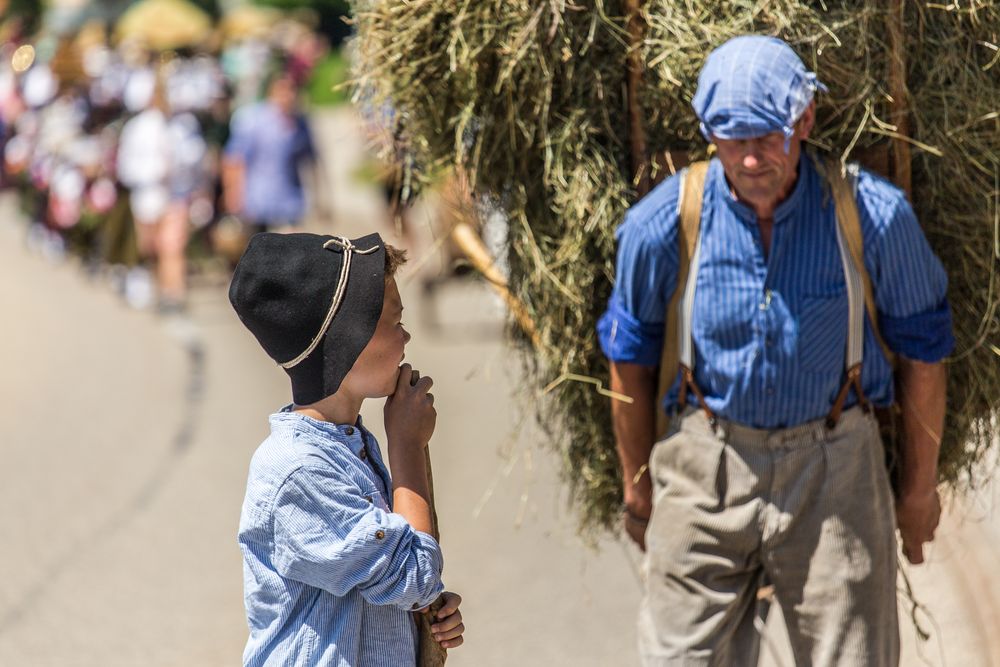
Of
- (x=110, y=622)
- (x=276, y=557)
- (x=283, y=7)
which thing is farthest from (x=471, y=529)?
(x=283, y=7)

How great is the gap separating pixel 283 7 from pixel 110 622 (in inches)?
1066

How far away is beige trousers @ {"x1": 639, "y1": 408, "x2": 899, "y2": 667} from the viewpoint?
317 cm

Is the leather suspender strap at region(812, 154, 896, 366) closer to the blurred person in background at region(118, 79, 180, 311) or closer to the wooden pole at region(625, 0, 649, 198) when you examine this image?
the wooden pole at region(625, 0, 649, 198)

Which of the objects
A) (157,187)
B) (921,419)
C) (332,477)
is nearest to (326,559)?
(332,477)

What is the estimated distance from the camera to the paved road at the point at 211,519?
16.9 feet

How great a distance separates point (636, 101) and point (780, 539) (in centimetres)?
106

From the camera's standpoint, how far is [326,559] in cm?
232

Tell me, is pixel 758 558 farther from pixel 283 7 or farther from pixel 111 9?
pixel 283 7

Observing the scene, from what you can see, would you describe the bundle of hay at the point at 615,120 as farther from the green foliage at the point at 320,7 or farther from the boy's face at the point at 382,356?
the green foliage at the point at 320,7

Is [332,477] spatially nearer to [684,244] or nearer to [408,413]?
[408,413]

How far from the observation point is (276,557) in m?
2.37

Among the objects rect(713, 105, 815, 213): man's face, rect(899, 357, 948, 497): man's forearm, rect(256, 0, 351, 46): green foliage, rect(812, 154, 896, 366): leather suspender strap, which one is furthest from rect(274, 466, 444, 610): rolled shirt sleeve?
rect(256, 0, 351, 46): green foliage

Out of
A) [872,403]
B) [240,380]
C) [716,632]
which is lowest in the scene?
[240,380]

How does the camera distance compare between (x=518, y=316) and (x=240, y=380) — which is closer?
(x=518, y=316)
